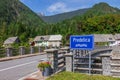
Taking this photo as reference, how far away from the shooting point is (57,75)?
1299 cm

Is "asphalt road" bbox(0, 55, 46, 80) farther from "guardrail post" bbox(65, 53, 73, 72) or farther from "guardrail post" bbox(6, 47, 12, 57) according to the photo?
"guardrail post" bbox(6, 47, 12, 57)

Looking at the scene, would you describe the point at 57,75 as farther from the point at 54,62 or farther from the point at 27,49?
the point at 27,49

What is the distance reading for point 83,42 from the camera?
44.4 ft

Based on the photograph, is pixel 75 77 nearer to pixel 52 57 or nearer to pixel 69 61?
pixel 69 61

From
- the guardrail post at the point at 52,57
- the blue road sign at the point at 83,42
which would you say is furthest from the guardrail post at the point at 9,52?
the blue road sign at the point at 83,42

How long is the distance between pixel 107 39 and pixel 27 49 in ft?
272

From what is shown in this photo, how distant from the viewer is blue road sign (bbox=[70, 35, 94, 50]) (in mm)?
13328

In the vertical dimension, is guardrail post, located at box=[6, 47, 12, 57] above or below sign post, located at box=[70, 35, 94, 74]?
below

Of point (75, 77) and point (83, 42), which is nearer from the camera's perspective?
point (75, 77)

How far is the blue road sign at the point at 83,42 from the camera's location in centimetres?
1333

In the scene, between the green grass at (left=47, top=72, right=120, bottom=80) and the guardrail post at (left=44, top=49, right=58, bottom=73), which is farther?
the guardrail post at (left=44, top=49, right=58, bottom=73)

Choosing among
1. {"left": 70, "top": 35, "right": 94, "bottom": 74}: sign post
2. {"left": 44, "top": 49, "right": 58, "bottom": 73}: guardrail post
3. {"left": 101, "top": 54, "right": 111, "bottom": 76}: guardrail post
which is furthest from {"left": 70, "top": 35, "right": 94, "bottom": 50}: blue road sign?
{"left": 44, "top": 49, "right": 58, "bottom": 73}: guardrail post

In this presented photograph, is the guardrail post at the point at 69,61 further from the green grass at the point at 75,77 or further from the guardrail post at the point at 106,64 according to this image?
the guardrail post at the point at 106,64

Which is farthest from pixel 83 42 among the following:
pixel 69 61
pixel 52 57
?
pixel 52 57
